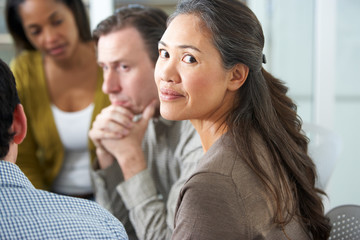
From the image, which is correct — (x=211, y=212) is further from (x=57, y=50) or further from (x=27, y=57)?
(x=27, y=57)

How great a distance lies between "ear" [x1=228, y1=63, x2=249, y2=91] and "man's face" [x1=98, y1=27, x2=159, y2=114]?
1.76 ft

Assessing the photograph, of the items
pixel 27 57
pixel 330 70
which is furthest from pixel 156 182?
pixel 330 70

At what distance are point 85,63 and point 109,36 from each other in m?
0.49

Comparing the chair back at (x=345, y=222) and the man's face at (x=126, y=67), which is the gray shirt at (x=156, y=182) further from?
the chair back at (x=345, y=222)

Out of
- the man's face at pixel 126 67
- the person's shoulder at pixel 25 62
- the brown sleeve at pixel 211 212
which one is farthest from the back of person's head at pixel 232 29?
the person's shoulder at pixel 25 62

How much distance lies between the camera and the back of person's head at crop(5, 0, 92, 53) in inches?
69.6


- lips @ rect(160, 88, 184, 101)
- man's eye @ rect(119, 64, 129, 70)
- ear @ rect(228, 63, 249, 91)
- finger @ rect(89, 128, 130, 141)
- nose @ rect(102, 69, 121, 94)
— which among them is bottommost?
finger @ rect(89, 128, 130, 141)

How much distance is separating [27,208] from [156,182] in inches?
32.4

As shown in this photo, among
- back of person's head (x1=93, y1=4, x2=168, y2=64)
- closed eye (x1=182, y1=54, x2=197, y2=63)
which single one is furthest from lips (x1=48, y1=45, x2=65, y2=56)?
closed eye (x1=182, y1=54, x2=197, y2=63)

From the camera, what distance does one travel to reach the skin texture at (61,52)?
1.73m

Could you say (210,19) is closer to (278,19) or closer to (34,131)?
(34,131)

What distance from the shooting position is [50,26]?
1.74 m

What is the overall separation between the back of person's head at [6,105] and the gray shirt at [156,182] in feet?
1.88

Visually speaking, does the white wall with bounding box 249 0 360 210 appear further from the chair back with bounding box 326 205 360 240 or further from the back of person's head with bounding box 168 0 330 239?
the back of person's head with bounding box 168 0 330 239
